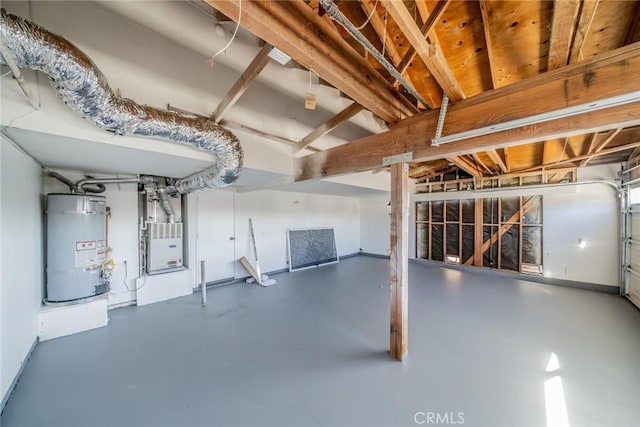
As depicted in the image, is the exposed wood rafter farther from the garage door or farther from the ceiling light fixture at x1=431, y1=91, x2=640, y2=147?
the garage door

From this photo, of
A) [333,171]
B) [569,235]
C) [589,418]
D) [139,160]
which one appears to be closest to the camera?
[589,418]

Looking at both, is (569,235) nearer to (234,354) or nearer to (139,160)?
(234,354)

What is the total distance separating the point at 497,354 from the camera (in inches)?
96.8

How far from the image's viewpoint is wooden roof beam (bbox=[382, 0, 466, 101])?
1095mm

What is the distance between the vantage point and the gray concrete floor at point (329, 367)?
68.4 inches

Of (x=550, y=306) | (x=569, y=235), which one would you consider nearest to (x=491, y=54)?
(x=550, y=306)

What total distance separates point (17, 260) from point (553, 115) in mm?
4325

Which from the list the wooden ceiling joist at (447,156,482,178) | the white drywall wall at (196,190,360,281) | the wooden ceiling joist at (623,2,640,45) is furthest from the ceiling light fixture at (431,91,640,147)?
the white drywall wall at (196,190,360,281)

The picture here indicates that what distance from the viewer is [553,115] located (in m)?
1.45

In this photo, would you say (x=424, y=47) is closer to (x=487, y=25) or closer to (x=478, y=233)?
(x=487, y=25)

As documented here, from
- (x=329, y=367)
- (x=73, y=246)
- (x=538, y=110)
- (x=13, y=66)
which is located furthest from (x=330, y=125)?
(x=73, y=246)

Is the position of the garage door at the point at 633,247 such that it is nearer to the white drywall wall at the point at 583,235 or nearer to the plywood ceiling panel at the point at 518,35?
the white drywall wall at the point at 583,235

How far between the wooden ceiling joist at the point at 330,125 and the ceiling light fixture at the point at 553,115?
0.95 meters

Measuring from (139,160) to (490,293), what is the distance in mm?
5868
